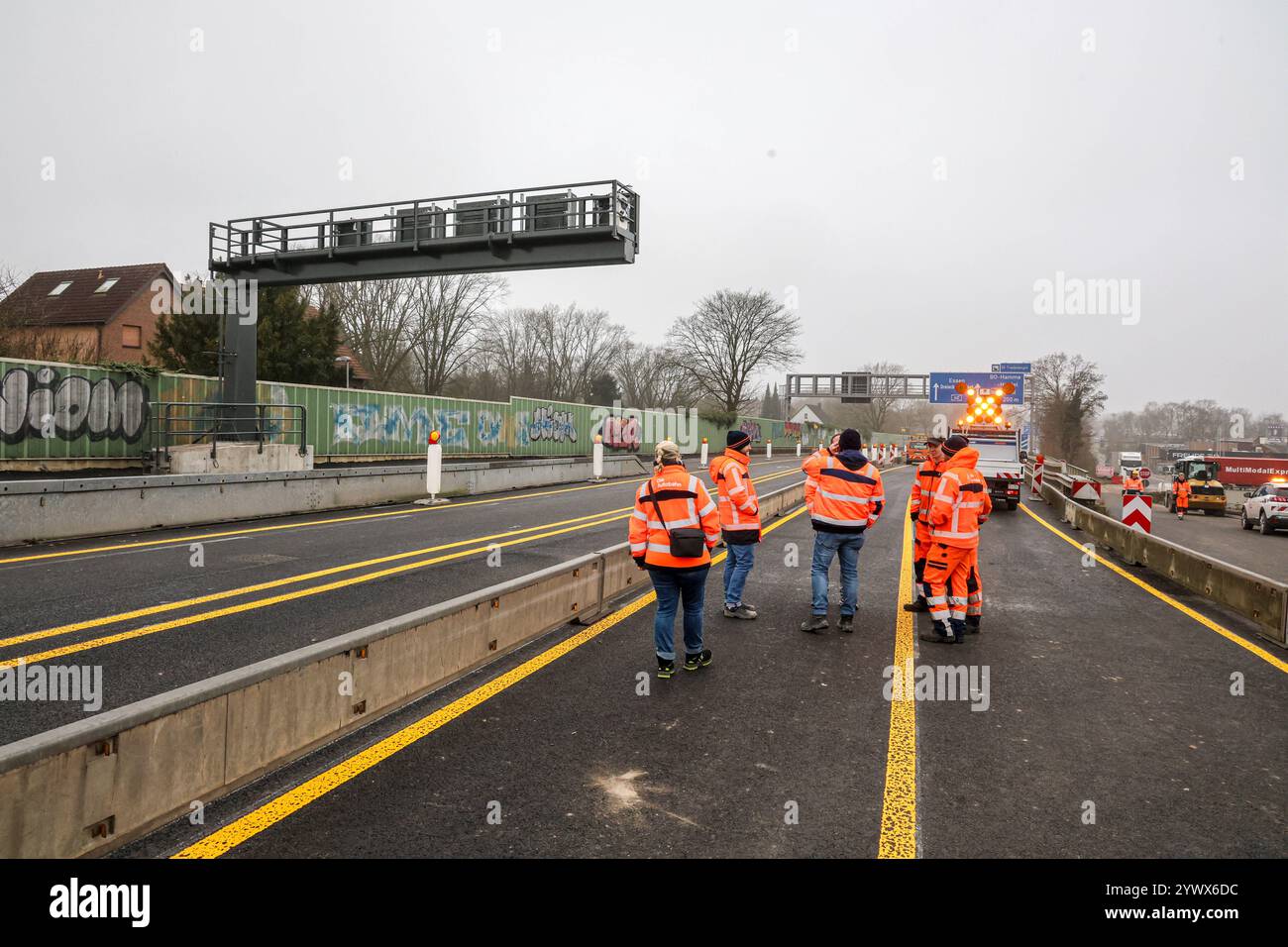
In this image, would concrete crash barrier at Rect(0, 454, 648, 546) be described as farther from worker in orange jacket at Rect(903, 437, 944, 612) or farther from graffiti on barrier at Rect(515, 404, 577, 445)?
worker in orange jacket at Rect(903, 437, 944, 612)

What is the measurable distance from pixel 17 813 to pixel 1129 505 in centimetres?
1492

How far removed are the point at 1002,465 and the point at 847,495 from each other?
1641cm

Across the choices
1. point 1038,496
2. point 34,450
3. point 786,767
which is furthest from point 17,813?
point 1038,496

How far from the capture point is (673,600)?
237 inches

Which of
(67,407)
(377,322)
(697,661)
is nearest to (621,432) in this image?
(377,322)

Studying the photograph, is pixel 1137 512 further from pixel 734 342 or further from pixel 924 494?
pixel 734 342

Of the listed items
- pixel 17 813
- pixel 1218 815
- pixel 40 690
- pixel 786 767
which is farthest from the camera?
pixel 40 690

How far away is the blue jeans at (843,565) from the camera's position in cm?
745

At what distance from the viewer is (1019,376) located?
3647 centimetres

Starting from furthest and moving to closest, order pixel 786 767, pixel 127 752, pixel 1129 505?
1. pixel 1129 505
2. pixel 786 767
3. pixel 127 752

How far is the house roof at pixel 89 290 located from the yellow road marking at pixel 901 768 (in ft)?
156

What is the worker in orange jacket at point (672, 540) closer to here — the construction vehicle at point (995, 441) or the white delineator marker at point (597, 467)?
the construction vehicle at point (995, 441)

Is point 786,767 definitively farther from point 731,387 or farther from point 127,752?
point 731,387
